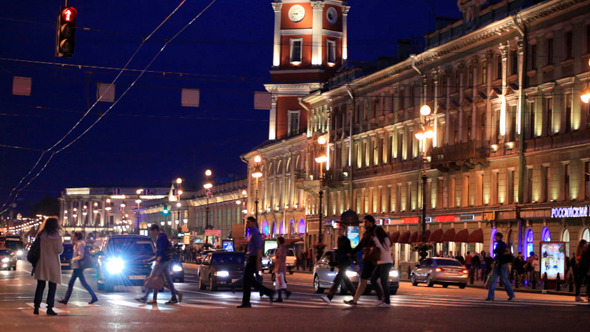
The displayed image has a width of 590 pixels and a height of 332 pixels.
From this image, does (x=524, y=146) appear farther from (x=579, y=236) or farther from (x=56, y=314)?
(x=56, y=314)

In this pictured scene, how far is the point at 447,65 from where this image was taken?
67250 millimetres

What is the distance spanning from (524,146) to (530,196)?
263 centimetres

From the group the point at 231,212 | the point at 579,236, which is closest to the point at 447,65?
the point at 579,236

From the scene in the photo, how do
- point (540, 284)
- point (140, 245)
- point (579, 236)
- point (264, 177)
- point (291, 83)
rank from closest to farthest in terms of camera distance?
point (140, 245)
point (540, 284)
point (579, 236)
point (291, 83)
point (264, 177)

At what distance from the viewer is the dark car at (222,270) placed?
116 feet

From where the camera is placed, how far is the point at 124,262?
34906 millimetres

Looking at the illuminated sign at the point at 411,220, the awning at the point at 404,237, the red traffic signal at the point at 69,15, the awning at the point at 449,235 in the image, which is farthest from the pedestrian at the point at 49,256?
the awning at the point at 404,237

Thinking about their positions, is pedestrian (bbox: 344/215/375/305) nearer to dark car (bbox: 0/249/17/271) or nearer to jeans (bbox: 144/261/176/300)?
jeans (bbox: 144/261/176/300)

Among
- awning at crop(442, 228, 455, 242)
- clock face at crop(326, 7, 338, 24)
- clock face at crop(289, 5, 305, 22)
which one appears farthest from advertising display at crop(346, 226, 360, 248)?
clock face at crop(326, 7, 338, 24)

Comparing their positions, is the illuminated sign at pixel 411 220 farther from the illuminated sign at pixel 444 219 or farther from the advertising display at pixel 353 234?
the advertising display at pixel 353 234

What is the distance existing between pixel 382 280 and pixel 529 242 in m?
34.7

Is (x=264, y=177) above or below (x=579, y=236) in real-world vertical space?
above

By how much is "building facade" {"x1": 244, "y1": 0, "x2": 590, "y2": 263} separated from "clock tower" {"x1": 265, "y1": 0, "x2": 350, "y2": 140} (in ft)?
60.1

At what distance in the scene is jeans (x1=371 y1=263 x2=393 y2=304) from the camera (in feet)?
77.5
